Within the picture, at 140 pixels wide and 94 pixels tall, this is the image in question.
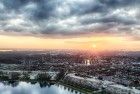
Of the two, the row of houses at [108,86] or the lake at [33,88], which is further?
the lake at [33,88]

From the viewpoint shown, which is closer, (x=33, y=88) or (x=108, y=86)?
(x=108, y=86)

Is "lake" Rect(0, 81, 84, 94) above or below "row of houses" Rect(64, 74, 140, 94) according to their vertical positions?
below

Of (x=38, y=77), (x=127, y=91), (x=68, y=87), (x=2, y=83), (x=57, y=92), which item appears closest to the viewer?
(x=127, y=91)

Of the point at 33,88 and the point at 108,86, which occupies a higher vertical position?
the point at 108,86

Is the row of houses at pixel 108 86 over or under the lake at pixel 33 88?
over

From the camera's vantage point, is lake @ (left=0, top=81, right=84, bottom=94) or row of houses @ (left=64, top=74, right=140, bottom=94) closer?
row of houses @ (left=64, top=74, right=140, bottom=94)

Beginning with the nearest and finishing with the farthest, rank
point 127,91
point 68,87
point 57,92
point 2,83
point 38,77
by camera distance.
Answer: point 127,91, point 57,92, point 68,87, point 2,83, point 38,77

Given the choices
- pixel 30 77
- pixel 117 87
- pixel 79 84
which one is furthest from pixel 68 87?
pixel 30 77

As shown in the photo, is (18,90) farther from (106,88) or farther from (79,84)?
(106,88)
